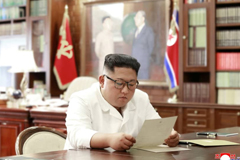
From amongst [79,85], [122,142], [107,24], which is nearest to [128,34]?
[107,24]

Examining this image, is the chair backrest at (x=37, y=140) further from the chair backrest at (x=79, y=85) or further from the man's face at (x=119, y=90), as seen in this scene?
the chair backrest at (x=79, y=85)

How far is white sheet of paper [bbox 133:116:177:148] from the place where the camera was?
1803 millimetres

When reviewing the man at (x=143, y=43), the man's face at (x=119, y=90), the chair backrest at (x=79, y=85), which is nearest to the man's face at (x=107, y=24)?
the man at (x=143, y=43)

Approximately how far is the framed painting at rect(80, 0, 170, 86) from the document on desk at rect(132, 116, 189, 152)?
3975mm

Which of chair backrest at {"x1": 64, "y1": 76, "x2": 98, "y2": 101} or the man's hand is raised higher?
chair backrest at {"x1": 64, "y1": 76, "x2": 98, "y2": 101}

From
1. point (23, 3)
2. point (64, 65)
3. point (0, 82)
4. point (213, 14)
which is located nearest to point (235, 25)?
point (213, 14)

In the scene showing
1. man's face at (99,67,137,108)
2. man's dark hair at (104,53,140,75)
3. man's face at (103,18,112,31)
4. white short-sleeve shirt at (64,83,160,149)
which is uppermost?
man's face at (103,18,112,31)

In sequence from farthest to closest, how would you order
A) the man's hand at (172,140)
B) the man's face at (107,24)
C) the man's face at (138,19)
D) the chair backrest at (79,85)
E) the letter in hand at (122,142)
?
the man's face at (107,24)
the man's face at (138,19)
the chair backrest at (79,85)
the man's hand at (172,140)
the letter in hand at (122,142)

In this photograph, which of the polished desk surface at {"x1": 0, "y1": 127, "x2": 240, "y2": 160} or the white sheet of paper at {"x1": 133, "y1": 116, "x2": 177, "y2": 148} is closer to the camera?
the polished desk surface at {"x1": 0, "y1": 127, "x2": 240, "y2": 160}

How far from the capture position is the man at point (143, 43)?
6.04 meters

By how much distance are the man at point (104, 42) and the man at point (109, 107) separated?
4270mm

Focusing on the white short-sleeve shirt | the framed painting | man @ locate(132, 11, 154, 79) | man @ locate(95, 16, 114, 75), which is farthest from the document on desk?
man @ locate(95, 16, 114, 75)

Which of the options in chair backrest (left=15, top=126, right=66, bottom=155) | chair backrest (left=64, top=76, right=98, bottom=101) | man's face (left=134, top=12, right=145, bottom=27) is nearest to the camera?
chair backrest (left=15, top=126, right=66, bottom=155)

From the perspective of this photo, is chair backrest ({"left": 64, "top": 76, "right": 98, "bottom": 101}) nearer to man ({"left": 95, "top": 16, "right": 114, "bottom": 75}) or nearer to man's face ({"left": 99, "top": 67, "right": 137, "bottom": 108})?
man ({"left": 95, "top": 16, "right": 114, "bottom": 75})
